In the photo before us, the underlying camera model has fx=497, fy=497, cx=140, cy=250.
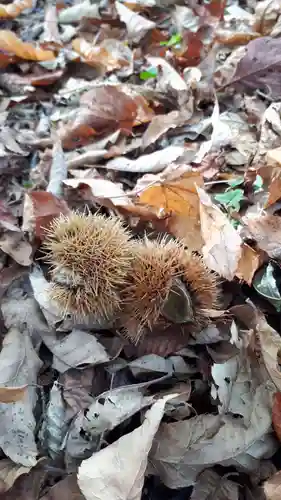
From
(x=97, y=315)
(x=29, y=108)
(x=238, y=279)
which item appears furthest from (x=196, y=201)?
(x=29, y=108)

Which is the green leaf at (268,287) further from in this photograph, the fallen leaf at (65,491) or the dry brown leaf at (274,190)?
the fallen leaf at (65,491)

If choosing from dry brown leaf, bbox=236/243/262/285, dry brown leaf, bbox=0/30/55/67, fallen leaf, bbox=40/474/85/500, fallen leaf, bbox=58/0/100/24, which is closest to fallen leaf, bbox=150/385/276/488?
fallen leaf, bbox=40/474/85/500

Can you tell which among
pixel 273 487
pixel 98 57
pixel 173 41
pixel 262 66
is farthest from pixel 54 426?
pixel 173 41

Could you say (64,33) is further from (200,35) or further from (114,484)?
(114,484)

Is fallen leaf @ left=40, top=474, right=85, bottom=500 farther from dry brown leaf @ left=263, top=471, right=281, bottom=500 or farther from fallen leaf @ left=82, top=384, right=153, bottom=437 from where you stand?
dry brown leaf @ left=263, top=471, right=281, bottom=500

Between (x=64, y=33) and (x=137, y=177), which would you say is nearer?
(x=137, y=177)

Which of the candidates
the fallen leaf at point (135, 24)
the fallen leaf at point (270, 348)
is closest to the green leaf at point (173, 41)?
the fallen leaf at point (135, 24)
